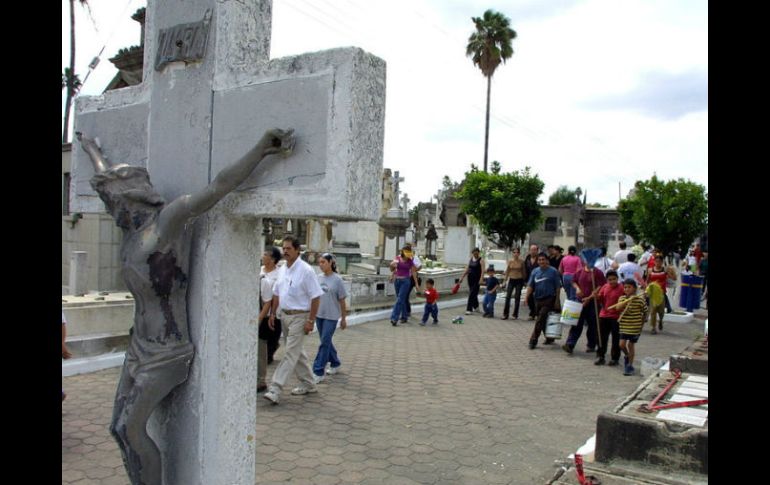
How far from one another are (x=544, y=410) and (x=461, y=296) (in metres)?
12.7

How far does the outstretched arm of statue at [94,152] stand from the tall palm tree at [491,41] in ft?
121

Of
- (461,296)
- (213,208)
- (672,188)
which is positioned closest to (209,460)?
(213,208)

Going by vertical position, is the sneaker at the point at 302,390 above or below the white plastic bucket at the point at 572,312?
below

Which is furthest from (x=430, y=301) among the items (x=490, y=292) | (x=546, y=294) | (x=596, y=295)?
(x=596, y=295)

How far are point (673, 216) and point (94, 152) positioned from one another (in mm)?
28552

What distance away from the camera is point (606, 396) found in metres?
7.51

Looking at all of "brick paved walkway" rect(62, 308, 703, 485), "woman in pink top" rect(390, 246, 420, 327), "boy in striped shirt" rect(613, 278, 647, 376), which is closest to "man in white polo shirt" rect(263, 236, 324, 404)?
"brick paved walkway" rect(62, 308, 703, 485)

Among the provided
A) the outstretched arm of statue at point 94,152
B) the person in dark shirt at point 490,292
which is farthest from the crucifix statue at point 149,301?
the person in dark shirt at point 490,292

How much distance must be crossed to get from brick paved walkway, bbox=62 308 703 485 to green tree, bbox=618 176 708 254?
1941cm

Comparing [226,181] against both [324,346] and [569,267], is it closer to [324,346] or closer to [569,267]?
[324,346]

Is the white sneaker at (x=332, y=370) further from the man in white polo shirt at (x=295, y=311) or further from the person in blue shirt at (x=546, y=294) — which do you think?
the person in blue shirt at (x=546, y=294)

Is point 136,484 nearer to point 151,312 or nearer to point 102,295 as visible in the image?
point 151,312

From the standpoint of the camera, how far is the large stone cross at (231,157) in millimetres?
2172

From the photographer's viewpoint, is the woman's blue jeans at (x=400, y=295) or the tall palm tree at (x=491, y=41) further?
the tall palm tree at (x=491, y=41)
